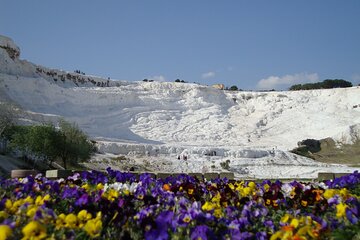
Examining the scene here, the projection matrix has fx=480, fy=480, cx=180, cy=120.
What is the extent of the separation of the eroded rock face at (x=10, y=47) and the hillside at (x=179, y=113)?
0.16m

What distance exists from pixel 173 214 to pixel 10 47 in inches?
2625

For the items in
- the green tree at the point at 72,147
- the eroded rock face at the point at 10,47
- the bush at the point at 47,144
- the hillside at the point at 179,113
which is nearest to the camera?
the bush at the point at 47,144

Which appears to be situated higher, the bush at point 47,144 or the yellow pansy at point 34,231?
the bush at point 47,144

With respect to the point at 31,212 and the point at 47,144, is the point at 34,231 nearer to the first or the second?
the point at 31,212

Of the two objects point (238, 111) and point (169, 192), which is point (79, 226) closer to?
point (169, 192)

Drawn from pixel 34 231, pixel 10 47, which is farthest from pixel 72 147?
pixel 10 47

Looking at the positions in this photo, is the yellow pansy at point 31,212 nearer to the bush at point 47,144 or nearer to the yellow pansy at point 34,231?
the yellow pansy at point 34,231

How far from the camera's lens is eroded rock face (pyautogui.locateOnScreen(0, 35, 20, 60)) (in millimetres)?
65287

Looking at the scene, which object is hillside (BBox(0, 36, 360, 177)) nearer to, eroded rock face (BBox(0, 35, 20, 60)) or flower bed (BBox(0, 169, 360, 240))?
eroded rock face (BBox(0, 35, 20, 60))

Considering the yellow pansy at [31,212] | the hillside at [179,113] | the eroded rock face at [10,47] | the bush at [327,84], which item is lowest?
the yellow pansy at [31,212]

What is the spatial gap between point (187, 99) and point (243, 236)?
7074 centimetres

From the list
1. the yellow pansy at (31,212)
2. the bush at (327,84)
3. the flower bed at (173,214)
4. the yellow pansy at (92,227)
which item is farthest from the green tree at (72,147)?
the bush at (327,84)

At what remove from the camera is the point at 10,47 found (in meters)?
66.2

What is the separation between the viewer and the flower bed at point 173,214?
421 centimetres
